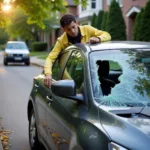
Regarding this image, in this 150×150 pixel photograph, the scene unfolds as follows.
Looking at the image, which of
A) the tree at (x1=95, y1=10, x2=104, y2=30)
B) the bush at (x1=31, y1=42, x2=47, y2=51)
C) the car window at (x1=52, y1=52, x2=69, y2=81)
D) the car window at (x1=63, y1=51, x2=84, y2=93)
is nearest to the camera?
the car window at (x1=63, y1=51, x2=84, y2=93)

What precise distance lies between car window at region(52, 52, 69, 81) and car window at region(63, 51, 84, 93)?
0.17 meters

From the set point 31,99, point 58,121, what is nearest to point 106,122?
point 58,121

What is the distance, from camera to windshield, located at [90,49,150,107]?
3.51 m

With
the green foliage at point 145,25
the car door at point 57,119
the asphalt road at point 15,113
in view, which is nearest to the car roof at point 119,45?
the car door at point 57,119

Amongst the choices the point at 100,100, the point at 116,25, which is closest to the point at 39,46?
the point at 116,25

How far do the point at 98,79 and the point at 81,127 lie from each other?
2.06 ft

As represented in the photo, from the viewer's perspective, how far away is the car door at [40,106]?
4.89 metres

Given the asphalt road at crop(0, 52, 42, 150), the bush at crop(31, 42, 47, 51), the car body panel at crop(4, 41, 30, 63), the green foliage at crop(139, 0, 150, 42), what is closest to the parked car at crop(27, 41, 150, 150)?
the asphalt road at crop(0, 52, 42, 150)

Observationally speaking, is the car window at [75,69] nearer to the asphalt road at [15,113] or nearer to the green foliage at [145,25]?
the asphalt road at [15,113]

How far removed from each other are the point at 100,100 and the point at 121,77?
49 cm

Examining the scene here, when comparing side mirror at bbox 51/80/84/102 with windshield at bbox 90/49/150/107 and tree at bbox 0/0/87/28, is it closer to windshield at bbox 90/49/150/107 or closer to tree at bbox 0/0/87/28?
windshield at bbox 90/49/150/107

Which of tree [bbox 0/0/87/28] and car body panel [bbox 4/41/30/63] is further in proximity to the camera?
car body panel [bbox 4/41/30/63]

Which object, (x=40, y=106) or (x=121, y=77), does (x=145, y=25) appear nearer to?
(x=40, y=106)

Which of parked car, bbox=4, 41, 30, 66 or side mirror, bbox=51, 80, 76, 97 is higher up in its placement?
side mirror, bbox=51, 80, 76, 97
